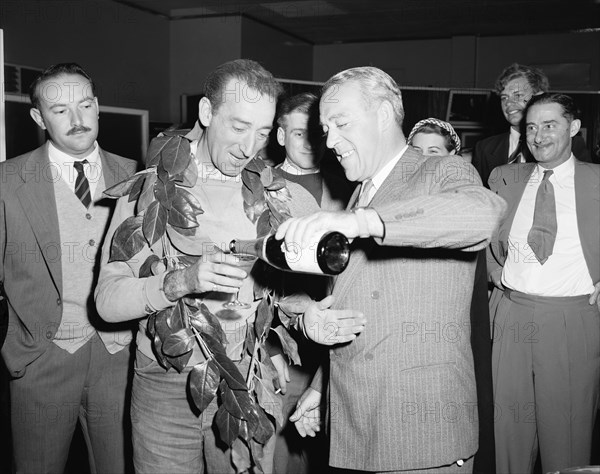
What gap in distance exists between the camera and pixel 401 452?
1547 millimetres

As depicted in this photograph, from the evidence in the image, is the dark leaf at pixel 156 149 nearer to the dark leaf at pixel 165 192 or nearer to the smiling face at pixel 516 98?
the dark leaf at pixel 165 192

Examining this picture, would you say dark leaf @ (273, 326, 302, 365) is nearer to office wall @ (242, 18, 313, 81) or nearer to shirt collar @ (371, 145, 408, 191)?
shirt collar @ (371, 145, 408, 191)

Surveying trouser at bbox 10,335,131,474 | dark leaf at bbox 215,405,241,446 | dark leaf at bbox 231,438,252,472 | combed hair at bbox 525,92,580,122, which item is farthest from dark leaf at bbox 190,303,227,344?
combed hair at bbox 525,92,580,122

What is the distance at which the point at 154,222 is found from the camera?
1771 millimetres

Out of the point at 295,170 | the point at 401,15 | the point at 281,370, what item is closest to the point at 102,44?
the point at 401,15

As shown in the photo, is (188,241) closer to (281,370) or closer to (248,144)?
(248,144)

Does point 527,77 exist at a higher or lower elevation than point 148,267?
higher

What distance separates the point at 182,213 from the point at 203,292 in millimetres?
241

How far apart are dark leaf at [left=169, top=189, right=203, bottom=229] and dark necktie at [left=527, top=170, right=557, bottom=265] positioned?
177cm

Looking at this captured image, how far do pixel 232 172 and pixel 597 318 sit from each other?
6.59 feet

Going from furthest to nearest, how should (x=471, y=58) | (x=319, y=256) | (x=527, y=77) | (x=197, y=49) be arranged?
1. (x=471, y=58)
2. (x=197, y=49)
3. (x=527, y=77)
4. (x=319, y=256)

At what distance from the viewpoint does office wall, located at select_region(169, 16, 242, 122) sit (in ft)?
36.8

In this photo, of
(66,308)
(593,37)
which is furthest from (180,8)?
(66,308)

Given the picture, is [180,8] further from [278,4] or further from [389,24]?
[389,24]
